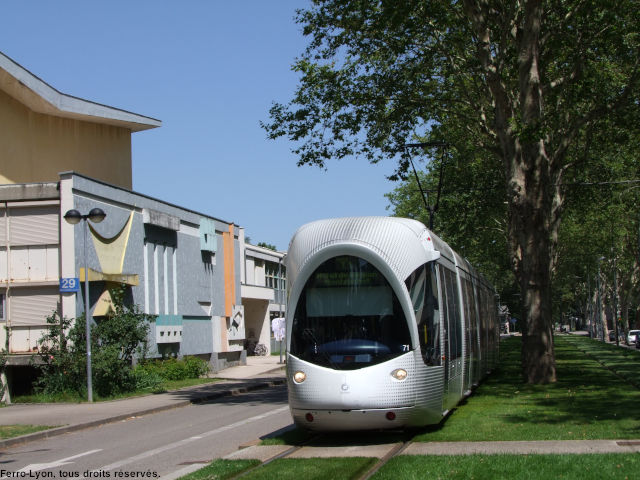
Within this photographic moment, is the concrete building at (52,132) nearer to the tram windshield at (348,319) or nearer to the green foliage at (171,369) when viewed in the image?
the green foliage at (171,369)

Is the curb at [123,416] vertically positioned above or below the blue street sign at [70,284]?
below

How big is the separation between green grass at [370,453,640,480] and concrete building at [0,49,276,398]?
50.4ft

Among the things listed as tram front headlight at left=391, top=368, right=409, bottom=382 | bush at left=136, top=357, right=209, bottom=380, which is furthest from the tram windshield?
bush at left=136, top=357, right=209, bottom=380

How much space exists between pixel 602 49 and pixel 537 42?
10.0 feet

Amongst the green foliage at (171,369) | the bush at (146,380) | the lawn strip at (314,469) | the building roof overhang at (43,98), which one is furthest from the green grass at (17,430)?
the building roof overhang at (43,98)

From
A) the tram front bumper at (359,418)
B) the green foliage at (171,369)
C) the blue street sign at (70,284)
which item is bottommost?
the tram front bumper at (359,418)

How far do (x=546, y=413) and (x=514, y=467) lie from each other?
608 centimetres

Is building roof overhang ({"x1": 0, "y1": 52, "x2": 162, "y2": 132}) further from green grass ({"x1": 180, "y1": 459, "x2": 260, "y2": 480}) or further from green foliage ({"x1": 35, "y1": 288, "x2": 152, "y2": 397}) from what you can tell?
green grass ({"x1": 180, "y1": 459, "x2": 260, "y2": 480})

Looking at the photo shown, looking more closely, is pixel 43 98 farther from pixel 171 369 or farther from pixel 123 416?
pixel 123 416

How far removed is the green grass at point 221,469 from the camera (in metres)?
9.72

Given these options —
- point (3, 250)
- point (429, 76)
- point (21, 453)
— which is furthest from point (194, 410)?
point (429, 76)

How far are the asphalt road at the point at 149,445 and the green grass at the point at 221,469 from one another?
12.4 inches

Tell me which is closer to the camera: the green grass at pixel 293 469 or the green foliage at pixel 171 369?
the green grass at pixel 293 469

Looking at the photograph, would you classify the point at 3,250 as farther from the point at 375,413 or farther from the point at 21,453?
the point at 375,413
